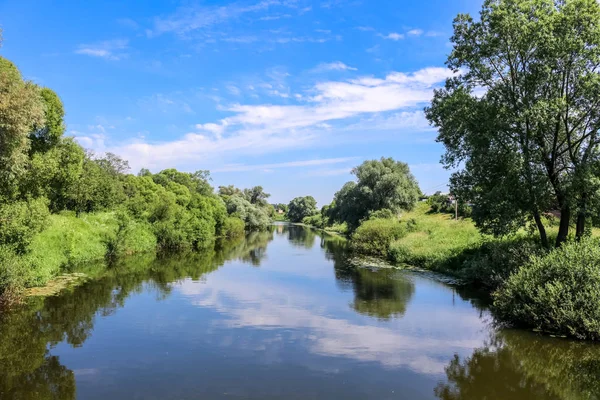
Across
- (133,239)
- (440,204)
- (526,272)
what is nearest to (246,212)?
(440,204)

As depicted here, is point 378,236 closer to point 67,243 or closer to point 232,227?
point 67,243

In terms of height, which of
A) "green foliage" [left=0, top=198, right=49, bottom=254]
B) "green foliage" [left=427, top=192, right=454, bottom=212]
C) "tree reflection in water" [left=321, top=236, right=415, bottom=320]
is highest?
"green foliage" [left=427, top=192, right=454, bottom=212]

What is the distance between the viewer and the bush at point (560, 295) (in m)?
13.3

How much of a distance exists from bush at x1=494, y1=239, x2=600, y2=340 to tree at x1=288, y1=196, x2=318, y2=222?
13786cm

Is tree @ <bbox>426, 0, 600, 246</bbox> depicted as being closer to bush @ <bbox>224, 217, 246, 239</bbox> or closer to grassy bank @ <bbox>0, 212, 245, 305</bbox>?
grassy bank @ <bbox>0, 212, 245, 305</bbox>

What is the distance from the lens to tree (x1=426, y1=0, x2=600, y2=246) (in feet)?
59.7

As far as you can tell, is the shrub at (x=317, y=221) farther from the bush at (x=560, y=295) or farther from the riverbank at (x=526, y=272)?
the bush at (x=560, y=295)

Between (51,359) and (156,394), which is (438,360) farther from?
(51,359)

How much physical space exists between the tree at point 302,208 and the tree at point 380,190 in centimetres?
9439

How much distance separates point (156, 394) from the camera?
9922 millimetres

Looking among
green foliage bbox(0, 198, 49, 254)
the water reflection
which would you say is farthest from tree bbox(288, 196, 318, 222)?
the water reflection

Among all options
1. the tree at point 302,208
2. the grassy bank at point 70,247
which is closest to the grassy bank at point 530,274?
the grassy bank at point 70,247

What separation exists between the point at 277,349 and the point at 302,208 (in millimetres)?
143527

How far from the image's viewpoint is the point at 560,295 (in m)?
14.1
